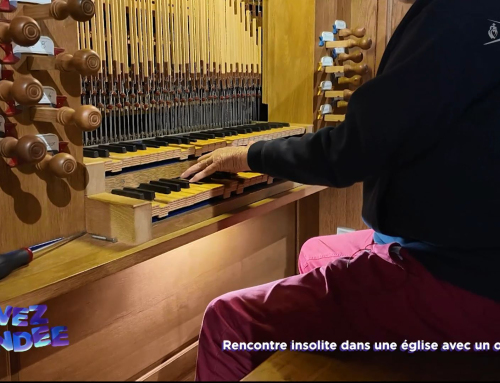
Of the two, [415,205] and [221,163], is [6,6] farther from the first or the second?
[415,205]

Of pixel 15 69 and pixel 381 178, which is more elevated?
pixel 15 69

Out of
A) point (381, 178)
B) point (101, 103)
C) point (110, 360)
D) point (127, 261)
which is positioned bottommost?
point (110, 360)

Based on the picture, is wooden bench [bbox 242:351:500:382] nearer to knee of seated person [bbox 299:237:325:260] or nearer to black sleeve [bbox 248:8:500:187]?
black sleeve [bbox 248:8:500:187]

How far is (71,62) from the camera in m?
1.34

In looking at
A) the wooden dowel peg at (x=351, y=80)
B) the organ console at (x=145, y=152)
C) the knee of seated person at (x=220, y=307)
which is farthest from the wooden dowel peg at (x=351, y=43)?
the knee of seated person at (x=220, y=307)

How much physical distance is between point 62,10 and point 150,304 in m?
1.13

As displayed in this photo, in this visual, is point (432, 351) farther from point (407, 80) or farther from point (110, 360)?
point (110, 360)

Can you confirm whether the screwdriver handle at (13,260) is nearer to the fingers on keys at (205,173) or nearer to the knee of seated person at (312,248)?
the fingers on keys at (205,173)

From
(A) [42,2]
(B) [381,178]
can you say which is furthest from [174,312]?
(A) [42,2]

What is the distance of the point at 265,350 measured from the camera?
1.33m

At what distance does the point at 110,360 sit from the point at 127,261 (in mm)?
710

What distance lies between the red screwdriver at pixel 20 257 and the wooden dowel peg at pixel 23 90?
0.34 m

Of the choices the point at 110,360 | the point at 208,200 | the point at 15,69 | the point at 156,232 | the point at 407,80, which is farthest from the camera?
the point at 110,360
